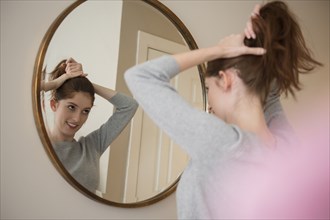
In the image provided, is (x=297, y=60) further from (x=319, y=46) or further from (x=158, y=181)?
(x=319, y=46)

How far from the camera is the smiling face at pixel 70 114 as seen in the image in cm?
133

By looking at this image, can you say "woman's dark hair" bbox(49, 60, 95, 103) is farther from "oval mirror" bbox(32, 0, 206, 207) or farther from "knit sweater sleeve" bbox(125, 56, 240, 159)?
"knit sweater sleeve" bbox(125, 56, 240, 159)

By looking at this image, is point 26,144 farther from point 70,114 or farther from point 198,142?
point 198,142

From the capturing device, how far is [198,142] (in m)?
0.79

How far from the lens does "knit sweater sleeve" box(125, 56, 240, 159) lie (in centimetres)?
78

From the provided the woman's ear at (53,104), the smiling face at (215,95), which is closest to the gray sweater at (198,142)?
the smiling face at (215,95)

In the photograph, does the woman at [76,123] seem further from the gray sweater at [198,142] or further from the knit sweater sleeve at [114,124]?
the gray sweater at [198,142]

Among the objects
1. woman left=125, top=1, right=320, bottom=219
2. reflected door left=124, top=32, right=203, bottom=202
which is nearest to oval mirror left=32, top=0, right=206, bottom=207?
reflected door left=124, top=32, right=203, bottom=202

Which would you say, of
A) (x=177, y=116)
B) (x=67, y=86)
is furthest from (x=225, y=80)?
(x=67, y=86)

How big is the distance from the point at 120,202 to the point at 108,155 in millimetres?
182

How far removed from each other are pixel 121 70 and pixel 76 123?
0.90 ft

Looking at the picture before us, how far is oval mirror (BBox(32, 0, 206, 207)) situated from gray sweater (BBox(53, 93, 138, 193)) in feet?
0.07

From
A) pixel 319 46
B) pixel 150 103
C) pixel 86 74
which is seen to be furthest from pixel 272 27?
pixel 319 46

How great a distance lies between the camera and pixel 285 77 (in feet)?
2.84
